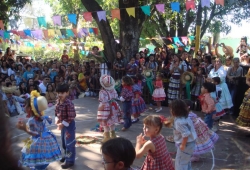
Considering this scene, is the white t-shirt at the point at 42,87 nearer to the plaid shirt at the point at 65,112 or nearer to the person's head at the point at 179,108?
the plaid shirt at the point at 65,112

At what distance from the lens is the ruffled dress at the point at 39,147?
4.25 metres

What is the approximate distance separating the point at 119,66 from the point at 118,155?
8634 millimetres

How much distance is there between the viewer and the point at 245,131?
287 inches

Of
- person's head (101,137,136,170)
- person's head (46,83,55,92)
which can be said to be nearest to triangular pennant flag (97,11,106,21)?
person's head (46,83,55,92)

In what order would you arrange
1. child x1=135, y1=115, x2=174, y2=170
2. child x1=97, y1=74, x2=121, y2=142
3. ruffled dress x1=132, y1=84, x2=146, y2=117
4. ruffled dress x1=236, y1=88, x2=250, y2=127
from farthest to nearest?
1. ruffled dress x1=132, y1=84, x2=146, y2=117
2. ruffled dress x1=236, y1=88, x2=250, y2=127
3. child x1=97, y1=74, x2=121, y2=142
4. child x1=135, y1=115, x2=174, y2=170

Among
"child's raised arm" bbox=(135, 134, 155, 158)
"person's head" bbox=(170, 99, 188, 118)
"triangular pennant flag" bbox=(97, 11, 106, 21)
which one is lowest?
"child's raised arm" bbox=(135, 134, 155, 158)

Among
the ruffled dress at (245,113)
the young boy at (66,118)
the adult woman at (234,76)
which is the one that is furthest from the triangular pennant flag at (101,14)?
the young boy at (66,118)

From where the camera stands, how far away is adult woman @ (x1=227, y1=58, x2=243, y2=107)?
8.43m

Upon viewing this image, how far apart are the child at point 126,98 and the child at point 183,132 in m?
2.90

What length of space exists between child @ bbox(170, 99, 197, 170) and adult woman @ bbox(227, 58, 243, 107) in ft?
15.8

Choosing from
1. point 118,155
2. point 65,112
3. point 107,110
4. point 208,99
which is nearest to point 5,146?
point 118,155

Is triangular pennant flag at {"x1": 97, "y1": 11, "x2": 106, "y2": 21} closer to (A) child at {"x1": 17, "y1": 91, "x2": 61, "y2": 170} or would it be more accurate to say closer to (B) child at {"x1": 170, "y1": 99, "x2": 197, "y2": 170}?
(A) child at {"x1": 17, "y1": 91, "x2": 61, "y2": 170}

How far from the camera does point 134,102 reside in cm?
765

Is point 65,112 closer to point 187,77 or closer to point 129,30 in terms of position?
point 187,77
